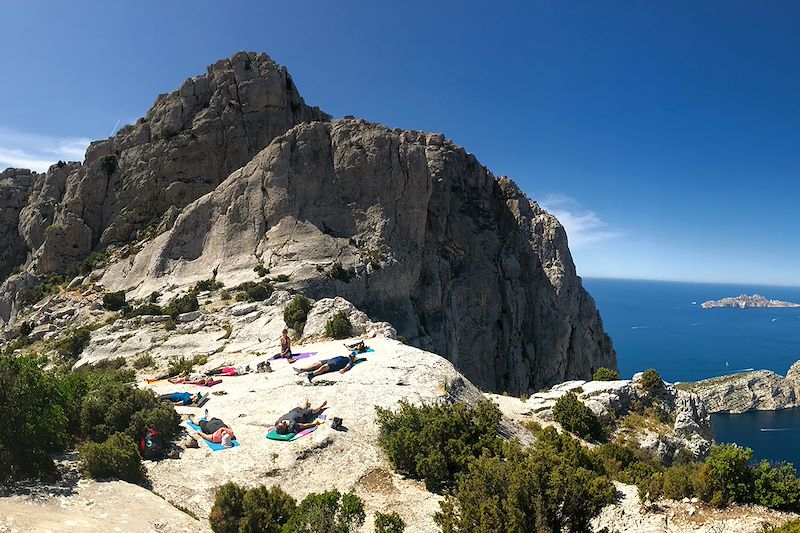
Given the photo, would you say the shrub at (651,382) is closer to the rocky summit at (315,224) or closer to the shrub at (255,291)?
the rocky summit at (315,224)

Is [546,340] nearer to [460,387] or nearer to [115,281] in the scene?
[460,387]

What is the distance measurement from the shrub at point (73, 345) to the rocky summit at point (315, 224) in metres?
10.0

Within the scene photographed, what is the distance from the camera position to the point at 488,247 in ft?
208

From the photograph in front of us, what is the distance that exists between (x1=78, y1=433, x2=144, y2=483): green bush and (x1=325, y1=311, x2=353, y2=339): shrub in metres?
15.4

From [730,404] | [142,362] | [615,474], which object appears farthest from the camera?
[730,404]

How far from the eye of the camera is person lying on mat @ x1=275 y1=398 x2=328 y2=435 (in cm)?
1445

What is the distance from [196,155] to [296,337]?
41.2 m

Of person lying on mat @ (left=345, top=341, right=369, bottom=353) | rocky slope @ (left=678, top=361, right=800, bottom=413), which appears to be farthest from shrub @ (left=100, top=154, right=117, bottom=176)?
rocky slope @ (left=678, top=361, right=800, bottom=413)

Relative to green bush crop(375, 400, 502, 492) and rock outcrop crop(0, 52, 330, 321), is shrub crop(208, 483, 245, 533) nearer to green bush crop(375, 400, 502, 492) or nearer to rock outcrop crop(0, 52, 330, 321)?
green bush crop(375, 400, 502, 492)

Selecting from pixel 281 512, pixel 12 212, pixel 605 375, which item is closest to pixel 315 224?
pixel 605 375

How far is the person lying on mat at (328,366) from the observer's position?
64.7 ft

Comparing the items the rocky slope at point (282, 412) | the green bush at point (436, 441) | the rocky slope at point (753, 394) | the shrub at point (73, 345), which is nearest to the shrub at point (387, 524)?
the rocky slope at point (282, 412)

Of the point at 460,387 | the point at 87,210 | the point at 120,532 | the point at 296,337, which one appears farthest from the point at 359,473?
the point at 87,210

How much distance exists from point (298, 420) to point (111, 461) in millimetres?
5539
